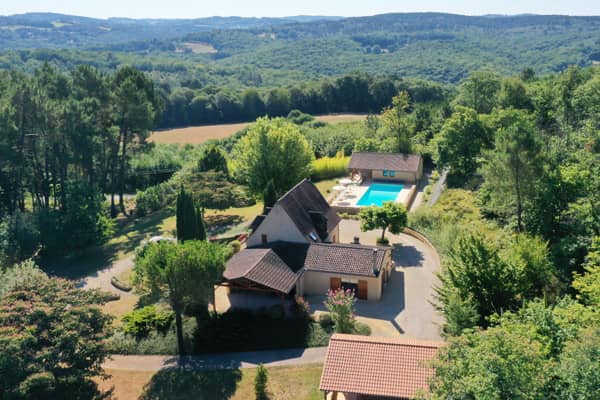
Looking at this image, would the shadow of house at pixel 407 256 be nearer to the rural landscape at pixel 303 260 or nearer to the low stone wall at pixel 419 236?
the rural landscape at pixel 303 260

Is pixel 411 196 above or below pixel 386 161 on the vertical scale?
below

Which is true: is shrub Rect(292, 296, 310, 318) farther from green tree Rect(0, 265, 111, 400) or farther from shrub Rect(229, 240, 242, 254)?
green tree Rect(0, 265, 111, 400)

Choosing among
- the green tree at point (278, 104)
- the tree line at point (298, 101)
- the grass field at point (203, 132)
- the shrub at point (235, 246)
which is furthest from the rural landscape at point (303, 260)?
the green tree at point (278, 104)

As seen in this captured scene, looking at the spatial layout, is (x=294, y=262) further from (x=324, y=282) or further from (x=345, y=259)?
(x=345, y=259)

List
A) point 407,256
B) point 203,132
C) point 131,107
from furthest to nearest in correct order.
→ point 203,132 → point 131,107 → point 407,256

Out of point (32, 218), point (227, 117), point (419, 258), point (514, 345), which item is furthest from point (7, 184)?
point (227, 117)

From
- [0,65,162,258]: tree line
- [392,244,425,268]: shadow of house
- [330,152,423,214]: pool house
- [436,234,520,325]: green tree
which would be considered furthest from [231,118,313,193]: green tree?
[436,234,520,325]: green tree

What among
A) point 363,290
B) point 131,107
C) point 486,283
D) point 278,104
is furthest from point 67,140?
point 278,104

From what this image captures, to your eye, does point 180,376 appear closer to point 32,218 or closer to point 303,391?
point 303,391
